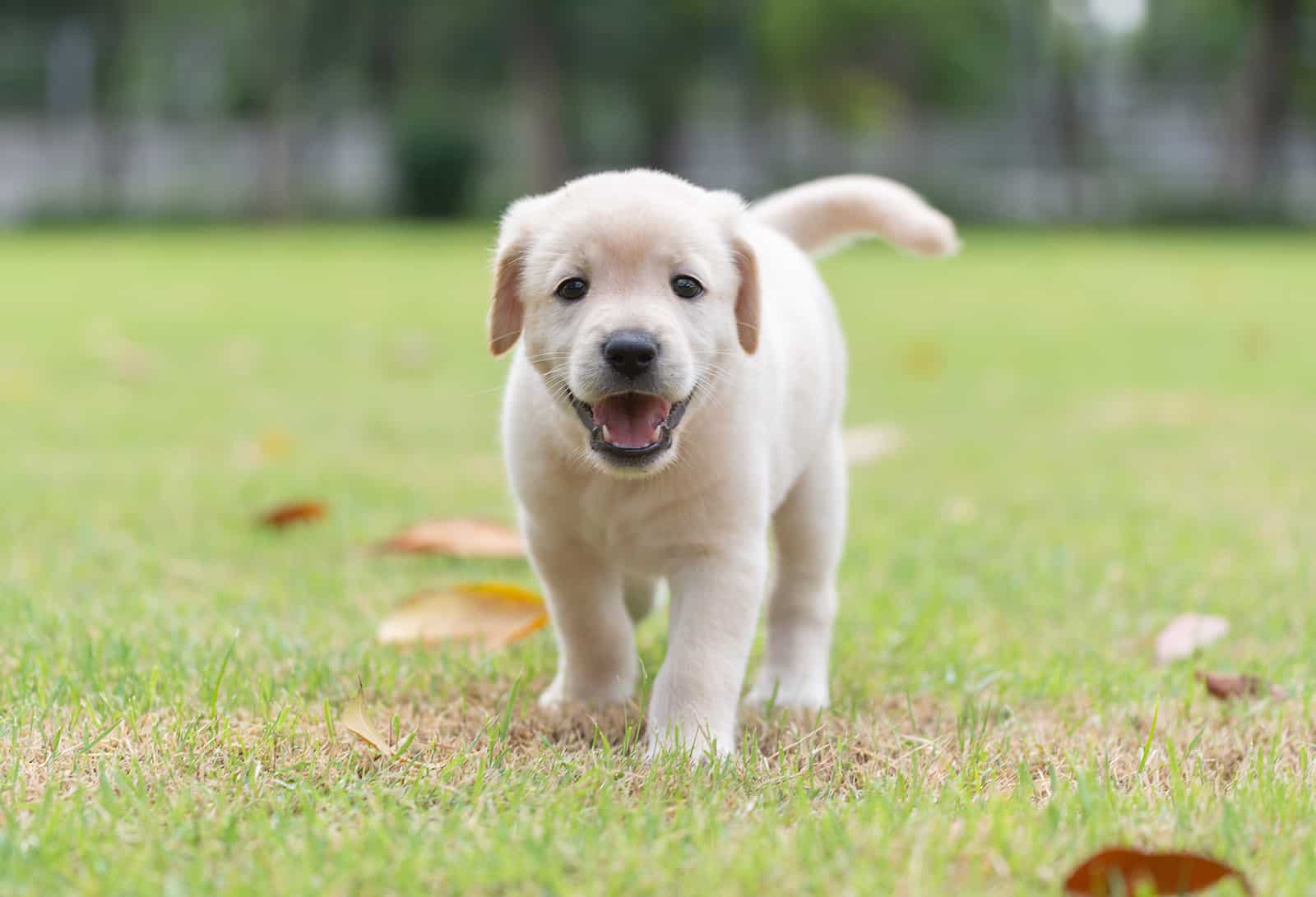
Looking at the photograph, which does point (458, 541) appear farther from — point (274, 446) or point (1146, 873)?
point (1146, 873)

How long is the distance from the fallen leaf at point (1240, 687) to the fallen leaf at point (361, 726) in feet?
5.00

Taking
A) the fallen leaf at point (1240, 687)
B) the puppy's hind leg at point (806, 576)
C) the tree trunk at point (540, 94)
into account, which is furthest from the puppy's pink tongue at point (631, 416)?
the tree trunk at point (540, 94)

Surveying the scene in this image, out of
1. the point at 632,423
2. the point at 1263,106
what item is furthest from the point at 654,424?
the point at 1263,106

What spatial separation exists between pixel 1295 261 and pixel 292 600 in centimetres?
1690

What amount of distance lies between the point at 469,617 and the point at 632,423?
0.89 m

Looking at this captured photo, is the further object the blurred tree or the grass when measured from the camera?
the blurred tree

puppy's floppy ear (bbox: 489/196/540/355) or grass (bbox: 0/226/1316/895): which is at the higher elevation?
puppy's floppy ear (bbox: 489/196/540/355)

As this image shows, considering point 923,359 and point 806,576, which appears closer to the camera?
point 806,576

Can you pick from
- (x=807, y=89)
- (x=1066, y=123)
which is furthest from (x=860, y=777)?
(x=1066, y=123)

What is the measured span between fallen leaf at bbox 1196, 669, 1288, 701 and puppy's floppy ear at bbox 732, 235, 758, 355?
1.08 m

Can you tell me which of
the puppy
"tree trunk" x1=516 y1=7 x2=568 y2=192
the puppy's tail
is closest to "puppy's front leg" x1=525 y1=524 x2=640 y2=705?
the puppy

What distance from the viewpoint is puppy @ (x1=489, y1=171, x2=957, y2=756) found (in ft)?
7.94

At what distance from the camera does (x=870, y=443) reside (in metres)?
5.76

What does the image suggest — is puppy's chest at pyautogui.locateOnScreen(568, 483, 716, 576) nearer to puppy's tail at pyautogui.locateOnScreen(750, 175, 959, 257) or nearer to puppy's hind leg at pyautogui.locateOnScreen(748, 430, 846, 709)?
puppy's hind leg at pyautogui.locateOnScreen(748, 430, 846, 709)
